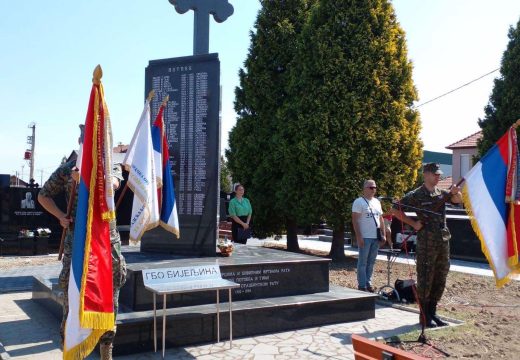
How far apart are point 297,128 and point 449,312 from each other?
6486 millimetres

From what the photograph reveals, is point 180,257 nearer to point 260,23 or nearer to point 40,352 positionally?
point 40,352

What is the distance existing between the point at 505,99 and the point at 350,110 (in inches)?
332

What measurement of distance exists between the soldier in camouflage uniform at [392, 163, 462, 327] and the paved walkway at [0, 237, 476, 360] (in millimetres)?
693

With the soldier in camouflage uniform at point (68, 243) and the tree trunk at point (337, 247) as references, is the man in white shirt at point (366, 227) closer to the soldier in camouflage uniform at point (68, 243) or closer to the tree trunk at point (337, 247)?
the tree trunk at point (337, 247)

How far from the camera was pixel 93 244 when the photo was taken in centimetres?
377

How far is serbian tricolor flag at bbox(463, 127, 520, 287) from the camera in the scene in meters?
5.42

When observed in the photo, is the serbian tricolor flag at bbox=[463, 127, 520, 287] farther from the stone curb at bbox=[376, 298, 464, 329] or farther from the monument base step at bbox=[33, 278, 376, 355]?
the monument base step at bbox=[33, 278, 376, 355]

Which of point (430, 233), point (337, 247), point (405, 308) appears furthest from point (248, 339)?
point (337, 247)

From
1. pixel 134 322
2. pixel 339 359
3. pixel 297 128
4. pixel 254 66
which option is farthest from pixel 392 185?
pixel 134 322

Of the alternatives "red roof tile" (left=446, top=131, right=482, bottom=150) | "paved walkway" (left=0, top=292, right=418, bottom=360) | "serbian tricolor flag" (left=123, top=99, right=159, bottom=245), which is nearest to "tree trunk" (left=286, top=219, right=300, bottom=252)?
"paved walkway" (left=0, top=292, right=418, bottom=360)

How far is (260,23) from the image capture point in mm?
13734

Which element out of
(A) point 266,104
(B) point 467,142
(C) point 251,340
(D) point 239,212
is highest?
(B) point 467,142

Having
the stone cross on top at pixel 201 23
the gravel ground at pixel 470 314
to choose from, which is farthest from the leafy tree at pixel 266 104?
the stone cross on top at pixel 201 23

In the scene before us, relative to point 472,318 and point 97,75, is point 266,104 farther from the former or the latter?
point 97,75
